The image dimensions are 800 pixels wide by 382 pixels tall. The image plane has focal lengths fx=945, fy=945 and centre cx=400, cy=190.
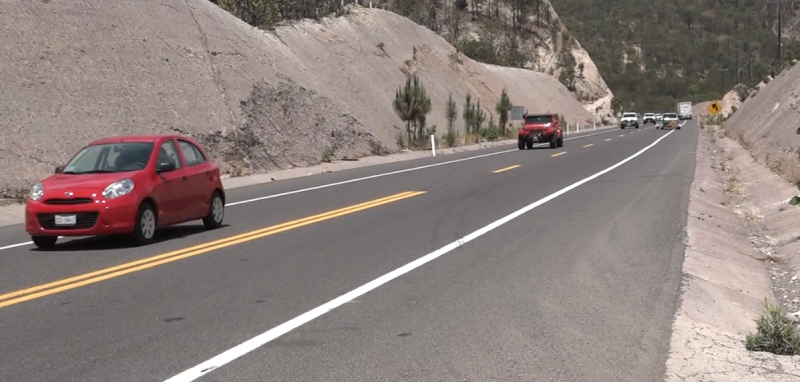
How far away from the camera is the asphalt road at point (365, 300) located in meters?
6.85

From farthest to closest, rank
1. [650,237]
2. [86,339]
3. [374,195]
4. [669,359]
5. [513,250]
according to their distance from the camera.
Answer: [374,195]
[650,237]
[513,250]
[86,339]
[669,359]

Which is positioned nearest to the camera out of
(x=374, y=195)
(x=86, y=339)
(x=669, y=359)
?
(x=669, y=359)

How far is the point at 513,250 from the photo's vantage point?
40.5 feet

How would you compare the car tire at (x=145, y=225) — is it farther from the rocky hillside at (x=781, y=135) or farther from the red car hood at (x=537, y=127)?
the red car hood at (x=537, y=127)

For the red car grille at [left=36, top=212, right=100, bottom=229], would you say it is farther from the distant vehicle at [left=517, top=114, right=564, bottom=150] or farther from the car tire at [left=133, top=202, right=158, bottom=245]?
the distant vehicle at [left=517, top=114, right=564, bottom=150]

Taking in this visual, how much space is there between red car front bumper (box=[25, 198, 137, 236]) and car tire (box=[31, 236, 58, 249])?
0.23 meters

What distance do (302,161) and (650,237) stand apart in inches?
892

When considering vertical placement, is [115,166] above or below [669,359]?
above

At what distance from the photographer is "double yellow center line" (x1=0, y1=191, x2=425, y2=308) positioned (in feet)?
31.6

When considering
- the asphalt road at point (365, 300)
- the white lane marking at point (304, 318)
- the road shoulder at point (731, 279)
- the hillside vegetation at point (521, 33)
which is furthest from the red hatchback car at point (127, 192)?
the hillside vegetation at point (521, 33)

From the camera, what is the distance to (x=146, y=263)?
11594mm

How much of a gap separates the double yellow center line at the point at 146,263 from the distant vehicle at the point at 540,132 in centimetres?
2916

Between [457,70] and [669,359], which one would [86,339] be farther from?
[457,70]

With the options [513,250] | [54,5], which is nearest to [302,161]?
[54,5]
